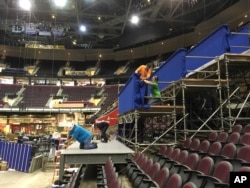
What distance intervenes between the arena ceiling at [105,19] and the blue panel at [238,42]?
1165cm

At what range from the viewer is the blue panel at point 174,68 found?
6516 millimetres

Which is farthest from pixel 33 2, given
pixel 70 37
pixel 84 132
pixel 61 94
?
pixel 84 132

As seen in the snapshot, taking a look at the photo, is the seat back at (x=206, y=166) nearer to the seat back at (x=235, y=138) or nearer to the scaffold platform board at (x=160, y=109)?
the seat back at (x=235, y=138)

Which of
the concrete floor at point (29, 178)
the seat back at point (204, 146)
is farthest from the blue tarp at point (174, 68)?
the concrete floor at point (29, 178)

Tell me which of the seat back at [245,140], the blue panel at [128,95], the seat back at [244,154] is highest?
the blue panel at [128,95]

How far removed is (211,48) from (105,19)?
18.4 meters

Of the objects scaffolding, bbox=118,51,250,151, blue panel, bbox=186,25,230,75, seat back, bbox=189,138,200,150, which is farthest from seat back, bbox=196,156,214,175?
blue panel, bbox=186,25,230,75

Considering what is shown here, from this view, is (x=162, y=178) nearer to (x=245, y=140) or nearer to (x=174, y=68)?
(x=245, y=140)

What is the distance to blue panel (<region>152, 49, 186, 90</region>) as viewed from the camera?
652 centimetres

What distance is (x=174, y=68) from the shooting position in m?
7.16

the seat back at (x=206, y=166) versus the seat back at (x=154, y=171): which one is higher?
the seat back at (x=206, y=166)

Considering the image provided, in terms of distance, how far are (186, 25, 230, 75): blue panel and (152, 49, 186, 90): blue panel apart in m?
0.25

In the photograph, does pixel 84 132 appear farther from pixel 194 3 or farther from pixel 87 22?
pixel 87 22

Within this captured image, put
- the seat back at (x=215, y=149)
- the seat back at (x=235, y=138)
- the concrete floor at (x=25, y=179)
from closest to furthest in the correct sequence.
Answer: the seat back at (x=215, y=149)
the seat back at (x=235, y=138)
the concrete floor at (x=25, y=179)
